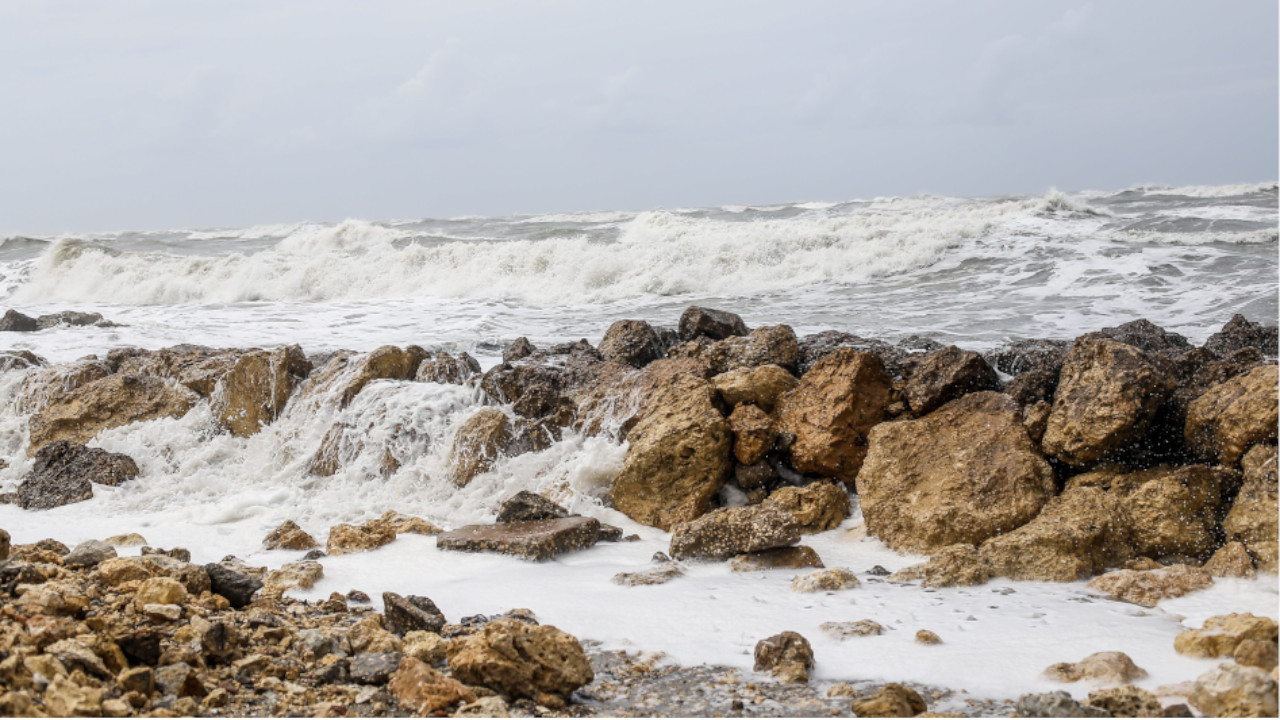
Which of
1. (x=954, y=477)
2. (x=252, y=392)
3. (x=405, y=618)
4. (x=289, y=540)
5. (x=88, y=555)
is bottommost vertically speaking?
(x=289, y=540)

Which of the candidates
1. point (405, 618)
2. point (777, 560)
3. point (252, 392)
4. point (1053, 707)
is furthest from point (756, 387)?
point (252, 392)

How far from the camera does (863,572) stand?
410 cm

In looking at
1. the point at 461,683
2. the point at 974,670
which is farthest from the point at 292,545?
the point at 974,670

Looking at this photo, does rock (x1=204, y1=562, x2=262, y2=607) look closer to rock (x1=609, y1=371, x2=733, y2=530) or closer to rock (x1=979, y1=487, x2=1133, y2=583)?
rock (x1=609, y1=371, x2=733, y2=530)

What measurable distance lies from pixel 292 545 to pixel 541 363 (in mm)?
2575

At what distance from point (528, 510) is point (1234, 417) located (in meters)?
3.42

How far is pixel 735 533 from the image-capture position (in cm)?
425

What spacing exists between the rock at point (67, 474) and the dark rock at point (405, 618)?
3.44 m

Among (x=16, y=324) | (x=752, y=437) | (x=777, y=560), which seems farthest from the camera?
(x=16, y=324)

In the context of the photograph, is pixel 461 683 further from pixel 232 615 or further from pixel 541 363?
pixel 541 363

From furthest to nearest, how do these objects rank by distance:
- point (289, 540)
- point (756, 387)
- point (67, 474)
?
point (67, 474) < point (756, 387) < point (289, 540)

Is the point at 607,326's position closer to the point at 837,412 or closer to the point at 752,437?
the point at 752,437

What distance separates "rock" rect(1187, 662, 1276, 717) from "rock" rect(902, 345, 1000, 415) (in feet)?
8.40

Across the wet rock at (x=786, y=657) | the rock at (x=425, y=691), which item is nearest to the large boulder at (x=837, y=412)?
the wet rock at (x=786, y=657)
